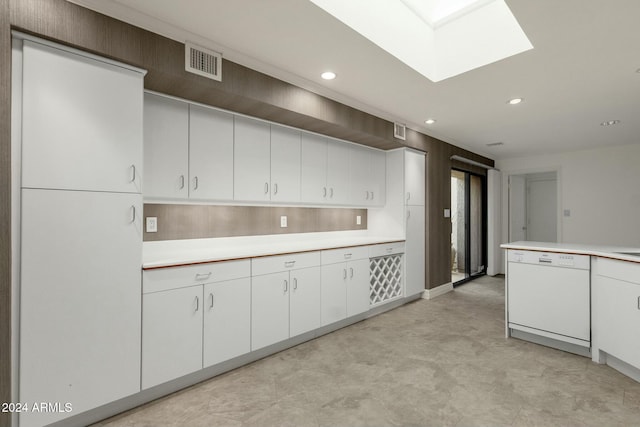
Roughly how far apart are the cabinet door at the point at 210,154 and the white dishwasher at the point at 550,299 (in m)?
2.96

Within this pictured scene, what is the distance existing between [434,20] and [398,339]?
3.03 m

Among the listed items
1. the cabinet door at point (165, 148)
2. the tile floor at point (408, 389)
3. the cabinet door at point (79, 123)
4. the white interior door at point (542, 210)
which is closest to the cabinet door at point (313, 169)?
the cabinet door at point (165, 148)

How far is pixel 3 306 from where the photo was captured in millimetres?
1527

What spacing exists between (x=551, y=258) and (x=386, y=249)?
5.53ft

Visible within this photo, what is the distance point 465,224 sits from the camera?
19.1ft

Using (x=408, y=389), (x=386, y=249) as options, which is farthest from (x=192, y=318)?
(x=386, y=249)

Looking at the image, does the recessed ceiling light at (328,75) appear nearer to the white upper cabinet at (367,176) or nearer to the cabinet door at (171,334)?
the white upper cabinet at (367,176)

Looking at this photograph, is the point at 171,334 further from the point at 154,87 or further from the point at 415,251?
the point at 415,251

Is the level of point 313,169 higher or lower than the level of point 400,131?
lower

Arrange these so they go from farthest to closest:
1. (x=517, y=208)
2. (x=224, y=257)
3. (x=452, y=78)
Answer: (x=517, y=208)
(x=452, y=78)
(x=224, y=257)

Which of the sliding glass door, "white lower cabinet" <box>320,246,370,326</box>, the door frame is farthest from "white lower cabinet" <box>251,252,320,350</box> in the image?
the sliding glass door

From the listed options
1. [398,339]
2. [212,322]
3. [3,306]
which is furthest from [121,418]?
[398,339]

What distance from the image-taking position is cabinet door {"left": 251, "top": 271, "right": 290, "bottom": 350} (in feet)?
8.33

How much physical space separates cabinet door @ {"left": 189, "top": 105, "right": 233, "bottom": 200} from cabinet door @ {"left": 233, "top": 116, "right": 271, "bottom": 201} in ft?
0.23
